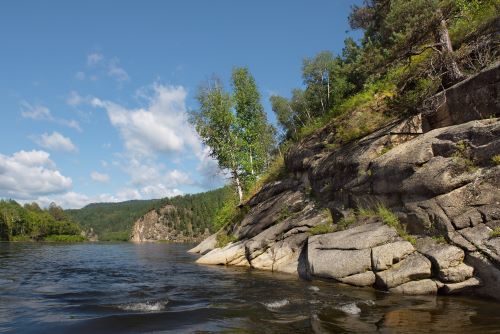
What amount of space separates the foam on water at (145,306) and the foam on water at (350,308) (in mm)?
5276

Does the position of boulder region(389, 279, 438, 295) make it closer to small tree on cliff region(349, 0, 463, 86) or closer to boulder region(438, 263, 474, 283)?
boulder region(438, 263, 474, 283)

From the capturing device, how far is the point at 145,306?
38.9 ft

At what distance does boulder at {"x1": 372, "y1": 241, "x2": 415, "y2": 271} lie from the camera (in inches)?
555

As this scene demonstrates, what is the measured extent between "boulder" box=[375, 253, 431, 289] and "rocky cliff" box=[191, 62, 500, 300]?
0.03 m

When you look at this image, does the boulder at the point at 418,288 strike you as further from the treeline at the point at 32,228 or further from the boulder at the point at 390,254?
the treeline at the point at 32,228

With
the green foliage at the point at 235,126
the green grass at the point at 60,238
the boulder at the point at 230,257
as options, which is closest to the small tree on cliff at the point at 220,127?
the green foliage at the point at 235,126

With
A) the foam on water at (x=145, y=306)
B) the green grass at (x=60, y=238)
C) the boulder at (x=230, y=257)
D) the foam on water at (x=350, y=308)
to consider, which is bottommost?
the foam on water at (x=350, y=308)

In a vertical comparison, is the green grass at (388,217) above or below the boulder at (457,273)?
above

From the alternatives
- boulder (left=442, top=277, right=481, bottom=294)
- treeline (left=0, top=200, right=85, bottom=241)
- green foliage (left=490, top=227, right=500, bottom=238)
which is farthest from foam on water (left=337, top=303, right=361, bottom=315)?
treeline (left=0, top=200, right=85, bottom=241)

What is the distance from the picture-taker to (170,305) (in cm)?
1227

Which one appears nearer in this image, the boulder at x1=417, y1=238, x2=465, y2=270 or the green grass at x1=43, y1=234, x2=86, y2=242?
the boulder at x1=417, y1=238, x2=465, y2=270

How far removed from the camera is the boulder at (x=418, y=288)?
12891 millimetres

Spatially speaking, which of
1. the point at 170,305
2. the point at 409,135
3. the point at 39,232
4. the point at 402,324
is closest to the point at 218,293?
the point at 170,305

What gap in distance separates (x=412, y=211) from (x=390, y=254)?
228 cm
